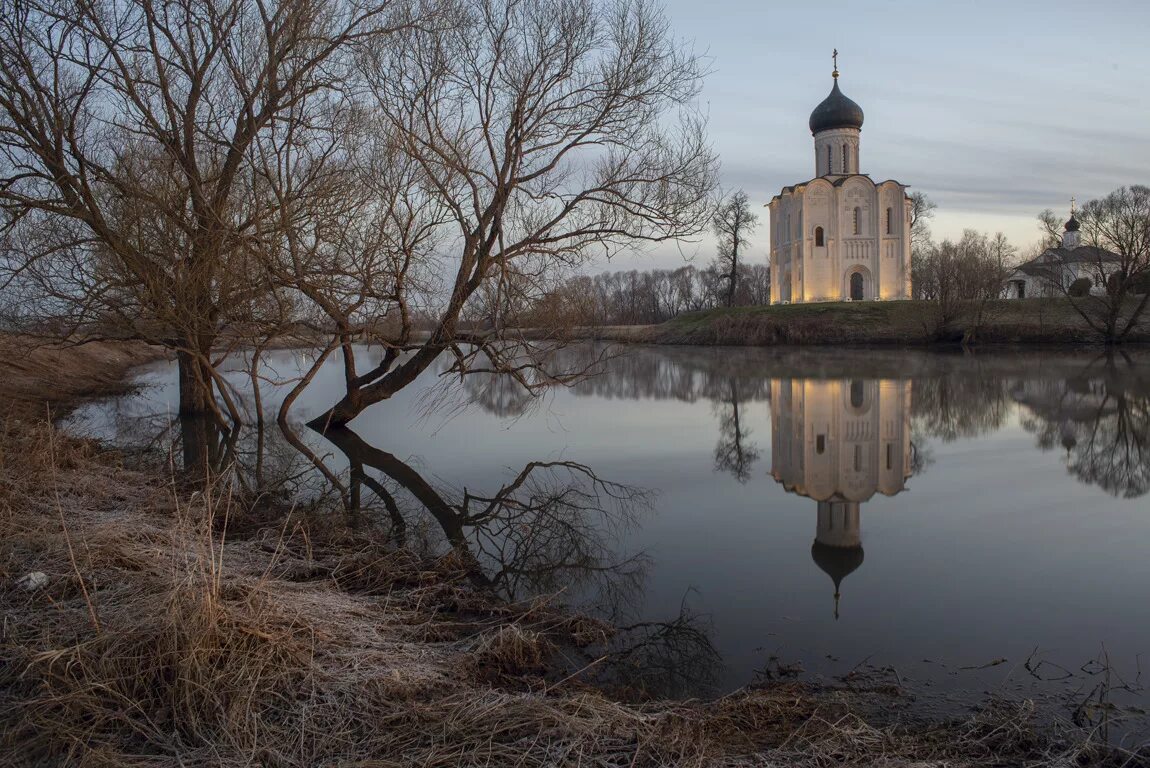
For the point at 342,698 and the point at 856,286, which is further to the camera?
the point at 856,286

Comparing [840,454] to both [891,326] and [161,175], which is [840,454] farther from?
[891,326]

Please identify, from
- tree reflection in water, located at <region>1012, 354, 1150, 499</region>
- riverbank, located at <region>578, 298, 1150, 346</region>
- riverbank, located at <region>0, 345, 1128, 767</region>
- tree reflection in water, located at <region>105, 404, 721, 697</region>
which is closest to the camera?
riverbank, located at <region>0, 345, 1128, 767</region>

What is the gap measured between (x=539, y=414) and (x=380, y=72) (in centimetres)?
718

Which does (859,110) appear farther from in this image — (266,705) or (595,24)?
(266,705)

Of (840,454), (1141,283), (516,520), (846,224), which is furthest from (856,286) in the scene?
(516,520)

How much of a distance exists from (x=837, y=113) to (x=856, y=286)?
10.4m

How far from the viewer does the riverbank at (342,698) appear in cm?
313

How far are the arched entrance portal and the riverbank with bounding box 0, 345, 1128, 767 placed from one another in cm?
4947

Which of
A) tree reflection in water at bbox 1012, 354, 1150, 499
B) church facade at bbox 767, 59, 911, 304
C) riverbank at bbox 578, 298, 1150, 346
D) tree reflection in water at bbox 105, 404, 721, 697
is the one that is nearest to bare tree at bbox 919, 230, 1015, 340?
riverbank at bbox 578, 298, 1150, 346

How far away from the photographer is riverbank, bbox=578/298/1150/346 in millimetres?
37250

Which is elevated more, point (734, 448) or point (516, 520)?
point (734, 448)

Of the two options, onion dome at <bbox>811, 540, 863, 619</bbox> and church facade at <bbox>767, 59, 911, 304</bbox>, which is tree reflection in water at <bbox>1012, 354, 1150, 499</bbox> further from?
church facade at <bbox>767, 59, 911, 304</bbox>

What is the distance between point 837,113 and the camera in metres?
49.3

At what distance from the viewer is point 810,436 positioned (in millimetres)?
12539
